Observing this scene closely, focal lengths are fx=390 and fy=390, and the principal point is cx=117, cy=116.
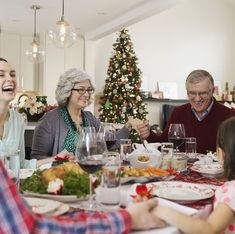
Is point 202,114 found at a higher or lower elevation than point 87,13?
lower

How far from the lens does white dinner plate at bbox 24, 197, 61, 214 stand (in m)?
1.06

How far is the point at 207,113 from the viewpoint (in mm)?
2939

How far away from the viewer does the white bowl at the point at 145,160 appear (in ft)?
5.89

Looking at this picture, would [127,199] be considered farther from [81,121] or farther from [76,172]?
[81,121]

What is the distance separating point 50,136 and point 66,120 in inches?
6.8

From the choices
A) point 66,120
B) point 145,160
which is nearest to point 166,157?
point 145,160

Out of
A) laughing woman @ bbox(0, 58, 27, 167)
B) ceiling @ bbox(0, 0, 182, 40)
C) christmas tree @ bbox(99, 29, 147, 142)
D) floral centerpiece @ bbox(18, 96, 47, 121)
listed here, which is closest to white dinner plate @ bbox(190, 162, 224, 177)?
laughing woman @ bbox(0, 58, 27, 167)

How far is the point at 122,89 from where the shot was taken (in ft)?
25.1

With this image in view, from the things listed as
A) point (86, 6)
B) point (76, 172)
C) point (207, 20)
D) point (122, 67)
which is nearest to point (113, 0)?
point (86, 6)

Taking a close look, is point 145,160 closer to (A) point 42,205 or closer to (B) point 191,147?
(B) point 191,147

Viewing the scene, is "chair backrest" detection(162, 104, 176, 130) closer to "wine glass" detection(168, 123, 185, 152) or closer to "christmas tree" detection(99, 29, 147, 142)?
"christmas tree" detection(99, 29, 147, 142)

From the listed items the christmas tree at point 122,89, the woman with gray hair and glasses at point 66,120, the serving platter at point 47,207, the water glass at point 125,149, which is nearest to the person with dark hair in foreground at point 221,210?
the serving platter at point 47,207

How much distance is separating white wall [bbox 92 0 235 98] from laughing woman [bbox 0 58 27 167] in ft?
20.4

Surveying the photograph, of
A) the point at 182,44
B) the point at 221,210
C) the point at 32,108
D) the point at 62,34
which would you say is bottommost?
the point at 221,210
